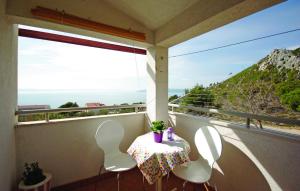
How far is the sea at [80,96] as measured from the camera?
207 cm

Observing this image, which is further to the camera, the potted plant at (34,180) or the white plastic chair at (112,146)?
the white plastic chair at (112,146)

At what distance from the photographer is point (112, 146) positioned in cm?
215

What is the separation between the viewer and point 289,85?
1.51 metres

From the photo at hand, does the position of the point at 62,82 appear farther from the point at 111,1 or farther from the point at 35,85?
the point at 111,1

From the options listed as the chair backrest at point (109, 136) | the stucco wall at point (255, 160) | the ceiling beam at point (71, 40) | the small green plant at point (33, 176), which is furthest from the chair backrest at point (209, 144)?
the small green plant at point (33, 176)

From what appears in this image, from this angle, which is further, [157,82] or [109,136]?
[157,82]

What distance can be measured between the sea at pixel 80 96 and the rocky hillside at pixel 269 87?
989 mm

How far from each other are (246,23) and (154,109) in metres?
1.79

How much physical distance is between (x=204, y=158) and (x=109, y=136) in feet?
4.45

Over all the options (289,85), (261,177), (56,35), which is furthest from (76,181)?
(289,85)

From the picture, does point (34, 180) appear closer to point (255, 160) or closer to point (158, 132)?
point (158, 132)

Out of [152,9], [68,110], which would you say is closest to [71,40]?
[68,110]

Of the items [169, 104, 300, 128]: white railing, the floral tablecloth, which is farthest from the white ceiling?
the floral tablecloth

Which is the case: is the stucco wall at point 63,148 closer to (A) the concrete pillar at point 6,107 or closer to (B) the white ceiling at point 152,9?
(A) the concrete pillar at point 6,107
